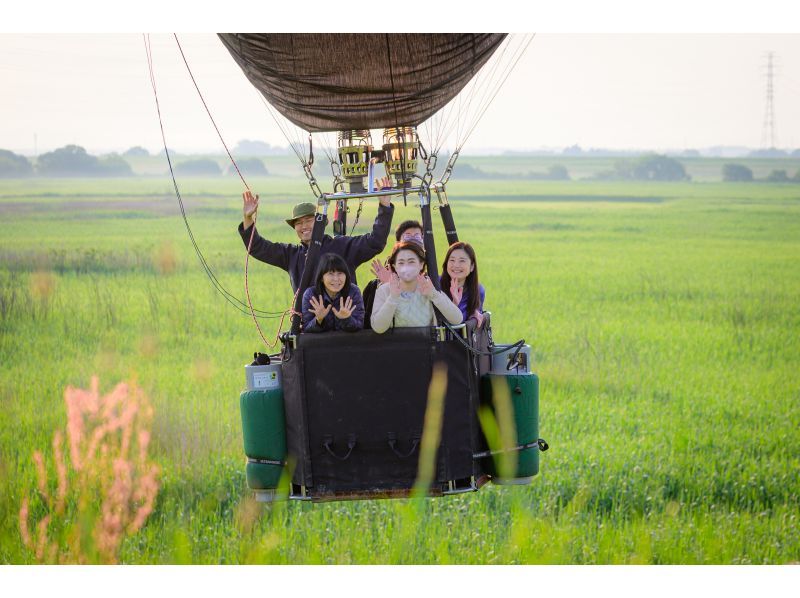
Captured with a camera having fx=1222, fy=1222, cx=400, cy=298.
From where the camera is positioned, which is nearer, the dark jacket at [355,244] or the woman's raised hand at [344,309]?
the woman's raised hand at [344,309]

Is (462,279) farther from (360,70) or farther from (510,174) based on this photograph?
(510,174)

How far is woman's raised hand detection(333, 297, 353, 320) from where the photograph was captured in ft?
17.1

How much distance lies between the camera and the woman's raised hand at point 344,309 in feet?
17.1

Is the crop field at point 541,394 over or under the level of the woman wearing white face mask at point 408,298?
under

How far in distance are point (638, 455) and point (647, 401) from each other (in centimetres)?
176

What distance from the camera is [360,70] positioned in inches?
222

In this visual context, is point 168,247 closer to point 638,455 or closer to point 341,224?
point 638,455

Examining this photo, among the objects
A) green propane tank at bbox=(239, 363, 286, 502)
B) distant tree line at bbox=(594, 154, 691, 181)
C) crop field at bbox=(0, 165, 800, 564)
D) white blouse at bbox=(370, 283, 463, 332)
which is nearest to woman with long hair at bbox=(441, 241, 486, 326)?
white blouse at bbox=(370, 283, 463, 332)

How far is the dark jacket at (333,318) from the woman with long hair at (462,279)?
0.60 metres

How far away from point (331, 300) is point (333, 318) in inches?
3.2

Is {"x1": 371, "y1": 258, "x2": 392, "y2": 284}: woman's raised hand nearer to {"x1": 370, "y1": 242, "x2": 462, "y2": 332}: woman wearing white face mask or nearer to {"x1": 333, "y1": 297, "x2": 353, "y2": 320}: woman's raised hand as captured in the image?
{"x1": 370, "y1": 242, "x2": 462, "y2": 332}: woman wearing white face mask

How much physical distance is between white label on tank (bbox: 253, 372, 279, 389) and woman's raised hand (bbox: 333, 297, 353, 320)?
45 cm

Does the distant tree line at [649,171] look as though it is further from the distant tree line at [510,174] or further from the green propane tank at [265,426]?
the green propane tank at [265,426]

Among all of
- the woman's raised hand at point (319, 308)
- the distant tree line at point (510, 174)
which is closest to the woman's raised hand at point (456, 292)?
the woman's raised hand at point (319, 308)
